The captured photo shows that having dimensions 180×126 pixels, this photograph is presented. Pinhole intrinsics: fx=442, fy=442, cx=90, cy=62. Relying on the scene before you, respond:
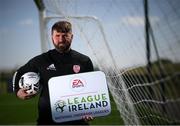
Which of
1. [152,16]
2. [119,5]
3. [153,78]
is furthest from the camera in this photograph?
[119,5]

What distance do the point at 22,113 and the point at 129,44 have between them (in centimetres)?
70

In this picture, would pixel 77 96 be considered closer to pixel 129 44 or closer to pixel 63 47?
pixel 63 47

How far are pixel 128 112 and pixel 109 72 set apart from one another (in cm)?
23

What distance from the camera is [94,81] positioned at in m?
2.29

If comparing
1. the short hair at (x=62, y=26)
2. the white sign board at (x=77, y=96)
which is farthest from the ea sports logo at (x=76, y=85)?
the short hair at (x=62, y=26)

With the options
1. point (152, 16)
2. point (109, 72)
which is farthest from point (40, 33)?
point (152, 16)

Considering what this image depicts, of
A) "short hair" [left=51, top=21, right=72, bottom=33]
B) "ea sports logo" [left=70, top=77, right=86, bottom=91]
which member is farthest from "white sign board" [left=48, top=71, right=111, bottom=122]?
"short hair" [left=51, top=21, right=72, bottom=33]

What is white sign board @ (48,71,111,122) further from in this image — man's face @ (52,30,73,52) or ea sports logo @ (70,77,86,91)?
man's face @ (52,30,73,52)

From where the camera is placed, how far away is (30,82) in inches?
89.0

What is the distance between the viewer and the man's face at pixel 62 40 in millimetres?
2318

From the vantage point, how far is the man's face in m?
2.32

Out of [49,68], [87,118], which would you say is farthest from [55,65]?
[87,118]

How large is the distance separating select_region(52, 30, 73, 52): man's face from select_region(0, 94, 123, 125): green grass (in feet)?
0.97

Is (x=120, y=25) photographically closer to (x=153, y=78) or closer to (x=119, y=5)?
(x=119, y=5)
